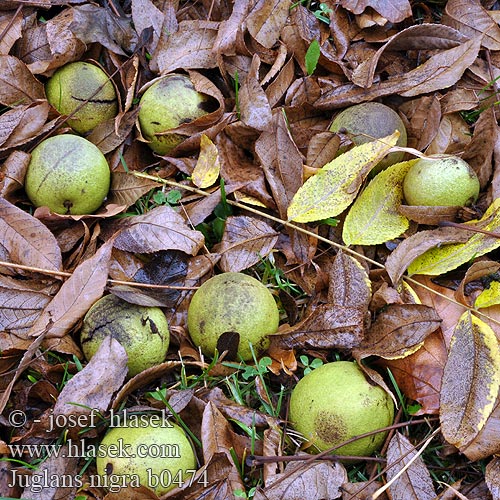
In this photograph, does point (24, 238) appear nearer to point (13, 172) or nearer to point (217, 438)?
point (13, 172)

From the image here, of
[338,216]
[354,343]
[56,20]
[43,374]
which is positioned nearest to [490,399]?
[354,343]

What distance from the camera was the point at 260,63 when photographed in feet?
10.1

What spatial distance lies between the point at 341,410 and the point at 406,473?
331 mm

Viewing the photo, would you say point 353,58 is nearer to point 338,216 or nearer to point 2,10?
point 338,216

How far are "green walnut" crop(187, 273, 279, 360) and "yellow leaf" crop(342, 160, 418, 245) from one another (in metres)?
0.49

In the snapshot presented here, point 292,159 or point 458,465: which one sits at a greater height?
point 292,159

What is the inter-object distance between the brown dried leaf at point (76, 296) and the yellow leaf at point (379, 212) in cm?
102

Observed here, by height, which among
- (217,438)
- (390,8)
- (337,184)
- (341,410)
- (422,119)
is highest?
(390,8)

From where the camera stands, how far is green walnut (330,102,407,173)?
278 centimetres

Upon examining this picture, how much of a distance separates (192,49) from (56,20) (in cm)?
67

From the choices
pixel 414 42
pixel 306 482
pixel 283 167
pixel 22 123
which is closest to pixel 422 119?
pixel 414 42

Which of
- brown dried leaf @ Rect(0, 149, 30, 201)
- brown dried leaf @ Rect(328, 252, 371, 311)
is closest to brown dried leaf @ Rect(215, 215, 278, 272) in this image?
brown dried leaf @ Rect(328, 252, 371, 311)

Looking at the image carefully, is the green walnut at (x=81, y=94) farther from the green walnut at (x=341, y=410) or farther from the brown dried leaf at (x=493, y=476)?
the brown dried leaf at (x=493, y=476)

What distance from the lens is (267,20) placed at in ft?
10.3
